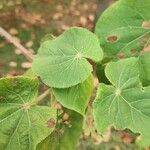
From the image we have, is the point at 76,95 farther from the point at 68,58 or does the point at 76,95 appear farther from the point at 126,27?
the point at 126,27

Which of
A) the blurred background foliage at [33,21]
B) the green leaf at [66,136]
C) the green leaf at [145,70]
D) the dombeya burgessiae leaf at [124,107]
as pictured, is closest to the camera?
the dombeya burgessiae leaf at [124,107]

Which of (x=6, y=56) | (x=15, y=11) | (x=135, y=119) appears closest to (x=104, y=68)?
(x=135, y=119)

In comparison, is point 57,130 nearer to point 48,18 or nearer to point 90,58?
point 90,58

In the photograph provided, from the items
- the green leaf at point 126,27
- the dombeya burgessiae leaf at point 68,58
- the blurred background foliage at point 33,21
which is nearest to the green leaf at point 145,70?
the green leaf at point 126,27

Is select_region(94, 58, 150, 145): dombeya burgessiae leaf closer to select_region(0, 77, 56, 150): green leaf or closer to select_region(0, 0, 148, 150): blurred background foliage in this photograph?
select_region(0, 77, 56, 150): green leaf

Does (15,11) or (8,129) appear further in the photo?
(15,11)

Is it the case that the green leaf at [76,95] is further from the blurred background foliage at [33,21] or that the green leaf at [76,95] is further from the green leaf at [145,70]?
the blurred background foliage at [33,21]

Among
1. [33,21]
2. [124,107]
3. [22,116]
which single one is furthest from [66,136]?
[33,21]
